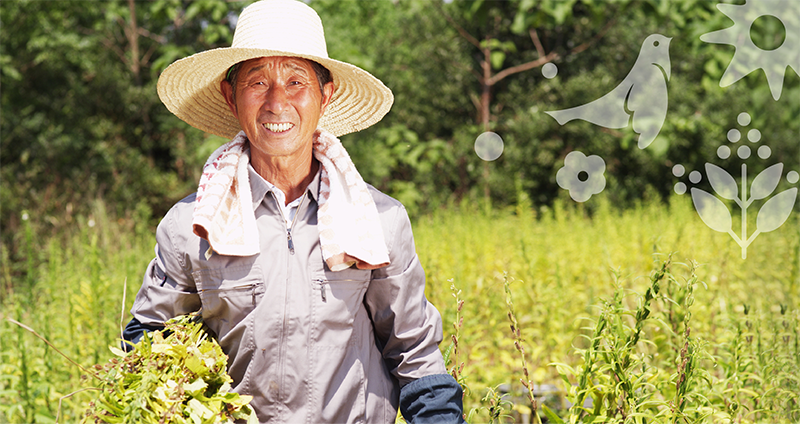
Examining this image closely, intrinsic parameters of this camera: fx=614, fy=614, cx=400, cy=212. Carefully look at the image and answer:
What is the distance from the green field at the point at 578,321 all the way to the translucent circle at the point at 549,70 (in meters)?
3.56

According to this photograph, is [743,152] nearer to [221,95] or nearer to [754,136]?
[754,136]

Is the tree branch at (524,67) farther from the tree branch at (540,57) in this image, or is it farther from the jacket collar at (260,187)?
the jacket collar at (260,187)

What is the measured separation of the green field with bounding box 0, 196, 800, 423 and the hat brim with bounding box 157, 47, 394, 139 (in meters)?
0.61

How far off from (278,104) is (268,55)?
122 mm

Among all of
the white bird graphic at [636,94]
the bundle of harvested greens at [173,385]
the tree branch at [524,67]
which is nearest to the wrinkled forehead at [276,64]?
the bundle of harvested greens at [173,385]

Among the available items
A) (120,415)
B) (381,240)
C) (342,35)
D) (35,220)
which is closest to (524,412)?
(381,240)

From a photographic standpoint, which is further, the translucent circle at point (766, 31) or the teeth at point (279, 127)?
the translucent circle at point (766, 31)

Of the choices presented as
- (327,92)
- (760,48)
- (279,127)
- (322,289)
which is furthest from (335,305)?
(760,48)

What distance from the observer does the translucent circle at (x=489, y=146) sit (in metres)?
9.20

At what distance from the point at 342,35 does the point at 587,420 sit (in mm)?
8035

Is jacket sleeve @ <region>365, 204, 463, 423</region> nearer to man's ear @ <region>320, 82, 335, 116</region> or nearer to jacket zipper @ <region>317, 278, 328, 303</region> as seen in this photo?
jacket zipper @ <region>317, 278, 328, 303</region>

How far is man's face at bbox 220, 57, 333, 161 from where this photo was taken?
1535 millimetres

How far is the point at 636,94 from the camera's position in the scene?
9094 millimetres

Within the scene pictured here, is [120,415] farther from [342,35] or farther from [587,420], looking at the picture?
[342,35]
